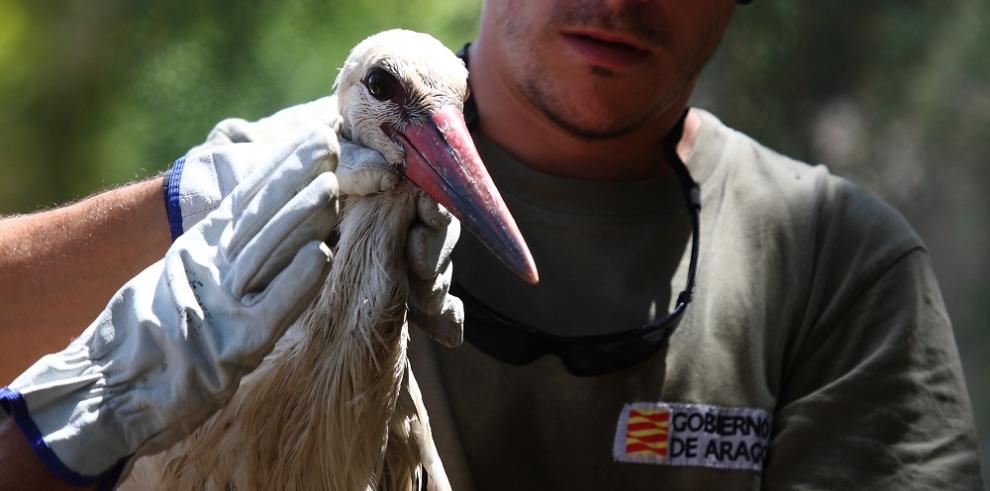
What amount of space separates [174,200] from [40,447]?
64cm

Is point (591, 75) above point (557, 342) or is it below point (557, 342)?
above

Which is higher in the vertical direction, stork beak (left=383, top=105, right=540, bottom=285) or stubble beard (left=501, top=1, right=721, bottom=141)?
stubble beard (left=501, top=1, right=721, bottom=141)

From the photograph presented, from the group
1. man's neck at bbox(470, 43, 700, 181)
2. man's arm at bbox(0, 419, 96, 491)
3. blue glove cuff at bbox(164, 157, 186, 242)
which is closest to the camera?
man's arm at bbox(0, 419, 96, 491)

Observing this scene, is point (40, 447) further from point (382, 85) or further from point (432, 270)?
point (382, 85)

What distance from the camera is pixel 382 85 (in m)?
1.85

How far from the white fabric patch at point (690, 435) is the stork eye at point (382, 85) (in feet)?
3.46

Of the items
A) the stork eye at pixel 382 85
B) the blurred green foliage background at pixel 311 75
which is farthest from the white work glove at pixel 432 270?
the blurred green foliage background at pixel 311 75

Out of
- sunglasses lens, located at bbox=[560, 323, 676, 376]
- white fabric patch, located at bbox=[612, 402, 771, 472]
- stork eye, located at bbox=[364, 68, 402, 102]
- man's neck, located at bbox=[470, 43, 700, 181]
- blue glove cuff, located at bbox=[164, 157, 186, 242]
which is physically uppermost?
man's neck, located at bbox=[470, 43, 700, 181]

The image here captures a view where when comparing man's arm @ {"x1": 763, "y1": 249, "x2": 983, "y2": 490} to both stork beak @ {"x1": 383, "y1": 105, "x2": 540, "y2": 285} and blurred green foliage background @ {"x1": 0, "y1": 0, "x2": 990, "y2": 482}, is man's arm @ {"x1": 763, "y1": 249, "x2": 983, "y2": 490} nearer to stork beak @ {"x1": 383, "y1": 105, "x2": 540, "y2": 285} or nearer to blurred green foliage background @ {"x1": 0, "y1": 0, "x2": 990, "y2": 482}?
stork beak @ {"x1": 383, "y1": 105, "x2": 540, "y2": 285}

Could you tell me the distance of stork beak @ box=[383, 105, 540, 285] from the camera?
1708mm

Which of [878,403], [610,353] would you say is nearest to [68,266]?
[610,353]

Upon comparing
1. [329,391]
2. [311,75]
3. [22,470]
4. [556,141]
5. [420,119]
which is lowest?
[22,470]

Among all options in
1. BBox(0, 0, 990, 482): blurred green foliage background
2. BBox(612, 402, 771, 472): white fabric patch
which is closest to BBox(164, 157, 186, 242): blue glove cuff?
BBox(612, 402, 771, 472): white fabric patch

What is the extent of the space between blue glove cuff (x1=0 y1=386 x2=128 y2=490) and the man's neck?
1.38 metres
